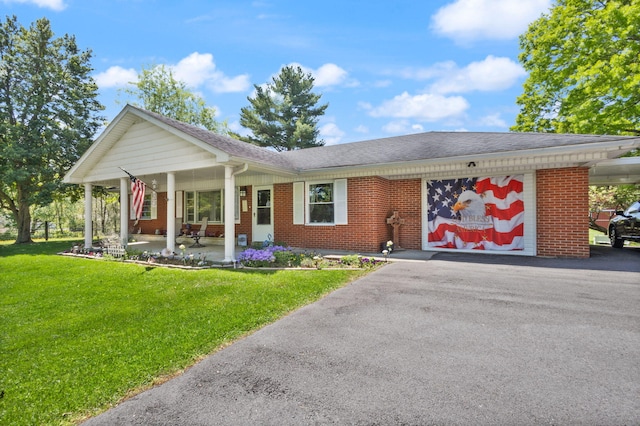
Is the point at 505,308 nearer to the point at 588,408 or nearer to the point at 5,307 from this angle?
the point at 588,408

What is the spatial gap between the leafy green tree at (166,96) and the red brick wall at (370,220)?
2650 cm

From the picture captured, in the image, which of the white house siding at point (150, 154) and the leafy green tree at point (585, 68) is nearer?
the white house siding at point (150, 154)

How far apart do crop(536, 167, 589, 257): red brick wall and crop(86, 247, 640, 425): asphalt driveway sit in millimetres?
3309

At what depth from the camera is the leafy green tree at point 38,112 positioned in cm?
1508

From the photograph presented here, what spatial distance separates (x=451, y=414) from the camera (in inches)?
87.0

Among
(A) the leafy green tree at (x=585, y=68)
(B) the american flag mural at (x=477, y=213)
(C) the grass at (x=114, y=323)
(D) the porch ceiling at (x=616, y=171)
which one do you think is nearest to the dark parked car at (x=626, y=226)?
(D) the porch ceiling at (x=616, y=171)

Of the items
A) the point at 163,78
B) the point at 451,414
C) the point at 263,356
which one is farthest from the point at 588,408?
the point at 163,78

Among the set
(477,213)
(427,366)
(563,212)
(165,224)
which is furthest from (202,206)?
(563,212)

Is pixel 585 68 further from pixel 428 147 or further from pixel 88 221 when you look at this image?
pixel 88 221

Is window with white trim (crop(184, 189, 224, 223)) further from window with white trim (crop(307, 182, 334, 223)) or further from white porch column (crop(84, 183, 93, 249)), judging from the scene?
window with white trim (crop(307, 182, 334, 223))

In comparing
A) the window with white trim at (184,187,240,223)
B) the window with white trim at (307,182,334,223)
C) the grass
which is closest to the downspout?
the grass

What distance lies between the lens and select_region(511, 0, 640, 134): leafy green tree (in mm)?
11352

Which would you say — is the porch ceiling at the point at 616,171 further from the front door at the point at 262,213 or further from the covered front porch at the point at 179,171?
the front door at the point at 262,213

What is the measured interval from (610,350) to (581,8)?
17.1 m
